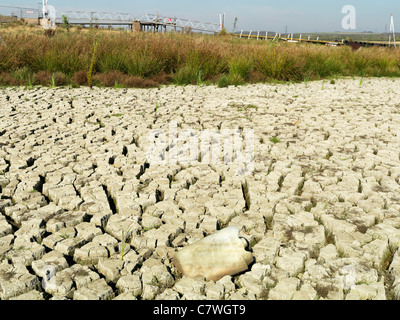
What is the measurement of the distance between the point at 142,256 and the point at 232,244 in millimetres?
483

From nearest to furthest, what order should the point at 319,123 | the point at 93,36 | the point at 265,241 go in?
the point at 265,241
the point at 319,123
the point at 93,36

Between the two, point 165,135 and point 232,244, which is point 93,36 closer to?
point 165,135

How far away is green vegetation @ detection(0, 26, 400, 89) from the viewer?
7087 millimetres

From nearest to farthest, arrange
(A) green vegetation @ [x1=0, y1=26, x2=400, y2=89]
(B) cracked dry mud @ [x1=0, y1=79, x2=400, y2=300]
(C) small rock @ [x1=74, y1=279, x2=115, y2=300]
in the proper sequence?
(C) small rock @ [x1=74, y1=279, x2=115, y2=300] → (B) cracked dry mud @ [x1=0, y1=79, x2=400, y2=300] → (A) green vegetation @ [x1=0, y1=26, x2=400, y2=89]

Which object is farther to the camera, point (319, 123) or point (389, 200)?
point (319, 123)

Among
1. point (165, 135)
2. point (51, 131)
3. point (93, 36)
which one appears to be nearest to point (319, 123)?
point (165, 135)

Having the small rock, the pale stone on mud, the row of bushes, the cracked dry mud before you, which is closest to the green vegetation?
the row of bushes

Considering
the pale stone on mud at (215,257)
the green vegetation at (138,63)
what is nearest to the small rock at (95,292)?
the pale stone on mud at (215,257)

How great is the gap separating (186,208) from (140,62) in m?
5.51

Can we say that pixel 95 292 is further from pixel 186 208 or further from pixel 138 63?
pixel 138 63

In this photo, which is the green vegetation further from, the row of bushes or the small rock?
the small rock

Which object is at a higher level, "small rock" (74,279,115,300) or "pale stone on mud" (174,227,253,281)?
"pale stone on mud" (174,227,253,281)

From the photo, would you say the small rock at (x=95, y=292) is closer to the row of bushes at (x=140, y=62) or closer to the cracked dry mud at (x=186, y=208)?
the cracked dry mud at (x=186, y=208)

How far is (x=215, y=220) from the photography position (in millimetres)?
2381
